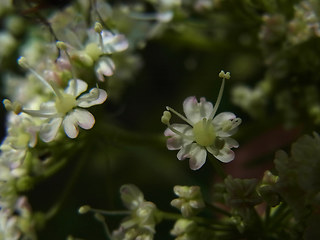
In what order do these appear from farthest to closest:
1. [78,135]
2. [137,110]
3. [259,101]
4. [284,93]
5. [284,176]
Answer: [137,110] → [259,101] → [284,93] → [78,135] → [284,176]

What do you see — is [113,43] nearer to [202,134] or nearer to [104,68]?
[104,68]

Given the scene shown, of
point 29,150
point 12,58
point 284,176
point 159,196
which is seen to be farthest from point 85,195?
point 284,176

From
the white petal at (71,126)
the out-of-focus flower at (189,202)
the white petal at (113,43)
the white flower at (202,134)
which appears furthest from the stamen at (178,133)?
the white petal at (113,43)

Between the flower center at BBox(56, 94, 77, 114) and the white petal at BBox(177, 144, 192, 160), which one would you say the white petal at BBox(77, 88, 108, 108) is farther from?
the white petal at BBox(177, 144, 192, 160)

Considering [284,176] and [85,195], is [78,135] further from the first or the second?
[85,195]

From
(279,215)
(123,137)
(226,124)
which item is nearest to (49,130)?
(123,137)

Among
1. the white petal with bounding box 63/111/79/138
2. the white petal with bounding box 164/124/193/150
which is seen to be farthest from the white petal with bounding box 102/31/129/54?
the white petal with bounding box 164/124/193/150
